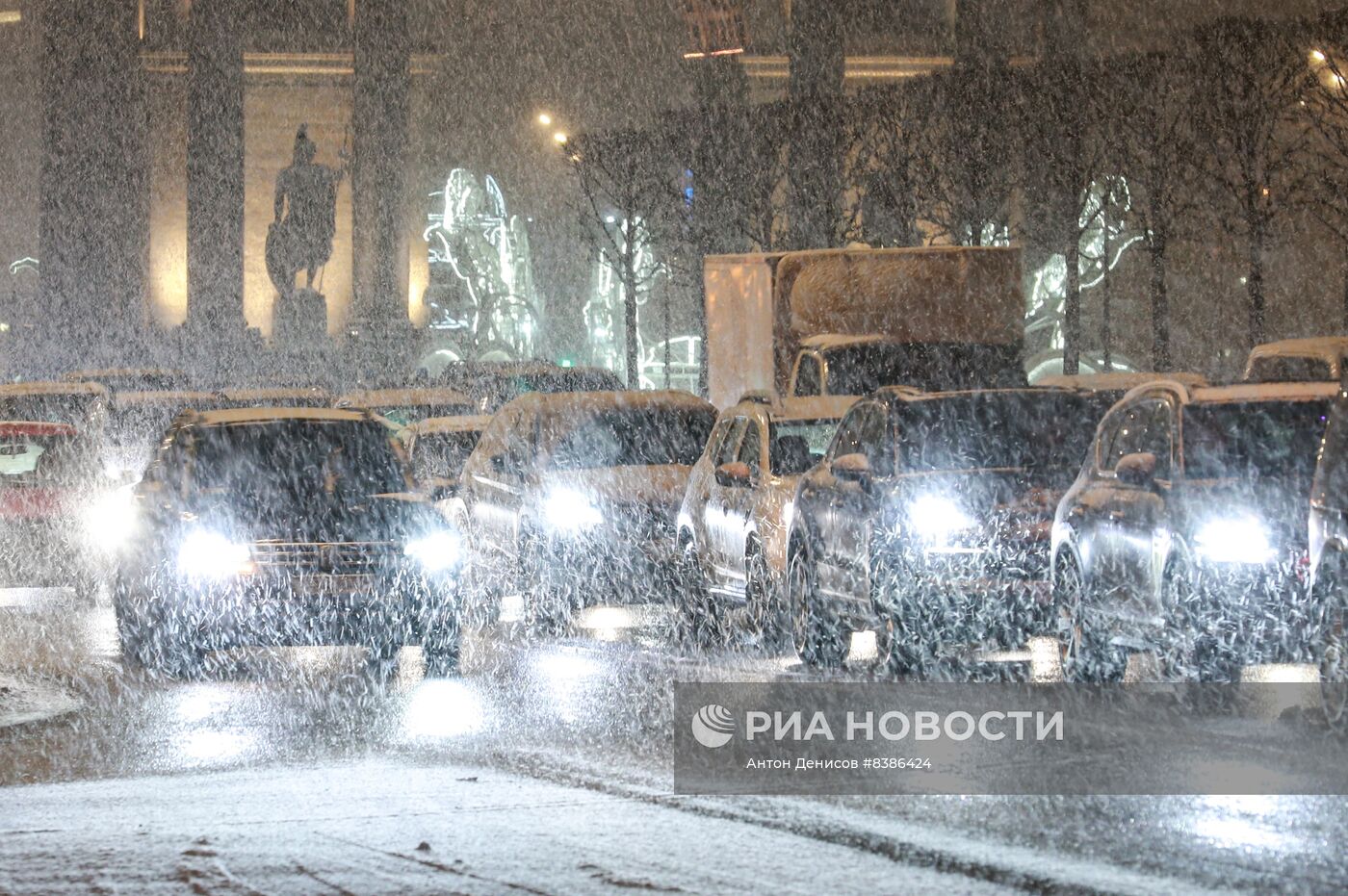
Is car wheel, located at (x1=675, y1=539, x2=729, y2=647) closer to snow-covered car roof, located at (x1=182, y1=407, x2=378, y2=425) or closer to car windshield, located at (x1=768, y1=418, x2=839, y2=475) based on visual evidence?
car windshield, located at (x1=768, y1=418, x2=839, y2=475)

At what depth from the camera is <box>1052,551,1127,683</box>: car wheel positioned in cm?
1074

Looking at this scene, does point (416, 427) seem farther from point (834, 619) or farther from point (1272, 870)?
point (1272, 870)

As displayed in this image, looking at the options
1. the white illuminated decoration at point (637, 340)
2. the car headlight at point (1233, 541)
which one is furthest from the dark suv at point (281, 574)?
the white illuminated decoration at point (637, 340)

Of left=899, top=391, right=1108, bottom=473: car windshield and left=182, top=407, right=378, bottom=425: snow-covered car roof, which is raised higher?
left=182, top=407, right=378, bottom=425: snow-covered car roof

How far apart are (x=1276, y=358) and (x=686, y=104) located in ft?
193

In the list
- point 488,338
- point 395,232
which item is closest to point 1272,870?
point 395,232

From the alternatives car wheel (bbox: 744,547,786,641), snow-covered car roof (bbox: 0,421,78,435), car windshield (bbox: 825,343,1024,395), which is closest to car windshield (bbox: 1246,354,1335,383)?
car windshield (bbox: 825,343,1024,395)

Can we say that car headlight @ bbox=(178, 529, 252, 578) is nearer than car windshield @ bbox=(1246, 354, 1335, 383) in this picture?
Yes

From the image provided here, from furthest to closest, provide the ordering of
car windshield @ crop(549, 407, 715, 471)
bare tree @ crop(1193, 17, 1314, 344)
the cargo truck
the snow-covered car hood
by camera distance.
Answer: bare tree @ crop(1193, 17, 1314, 344), the cargo truck, car windshield @ crop(549, 407, 715, 471), the snow-covered car hood

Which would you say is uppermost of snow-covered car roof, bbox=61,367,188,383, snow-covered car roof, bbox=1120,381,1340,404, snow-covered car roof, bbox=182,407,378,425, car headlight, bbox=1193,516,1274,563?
snow-covered car roof, bbox=61,367,188,383

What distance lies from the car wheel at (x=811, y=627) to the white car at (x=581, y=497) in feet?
8.95

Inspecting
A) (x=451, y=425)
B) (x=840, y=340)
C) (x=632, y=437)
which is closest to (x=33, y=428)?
(x=451, y=425)

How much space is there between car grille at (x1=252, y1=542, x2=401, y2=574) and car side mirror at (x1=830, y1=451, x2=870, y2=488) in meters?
2.75

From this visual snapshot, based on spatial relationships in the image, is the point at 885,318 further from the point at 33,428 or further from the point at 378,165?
the point at 378,165
